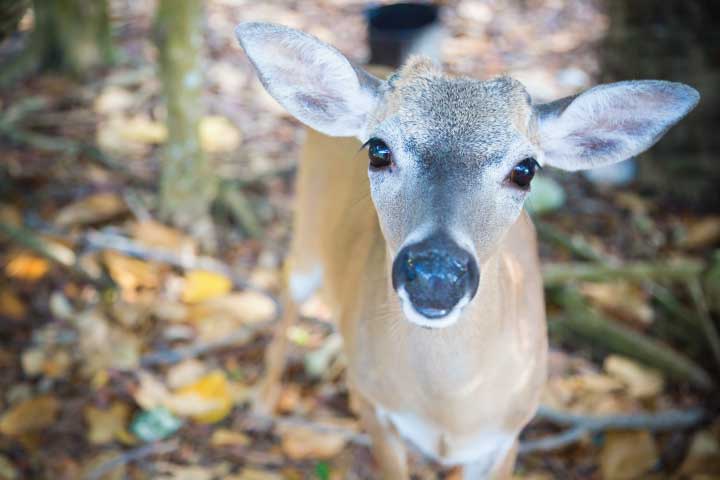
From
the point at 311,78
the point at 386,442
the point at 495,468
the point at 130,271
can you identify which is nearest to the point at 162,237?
the point at 130,271

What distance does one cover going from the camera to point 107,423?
404cm

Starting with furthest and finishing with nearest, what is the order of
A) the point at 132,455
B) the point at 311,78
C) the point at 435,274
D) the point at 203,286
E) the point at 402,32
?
the point at 402,32, the point at 203,286, the point at 132,455, the point at 311,78, the point at 435,274

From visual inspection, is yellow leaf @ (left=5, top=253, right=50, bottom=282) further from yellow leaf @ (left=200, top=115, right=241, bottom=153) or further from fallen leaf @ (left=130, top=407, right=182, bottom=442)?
yellow leaf @ (left=200, top=115, right=241, bottom=153)

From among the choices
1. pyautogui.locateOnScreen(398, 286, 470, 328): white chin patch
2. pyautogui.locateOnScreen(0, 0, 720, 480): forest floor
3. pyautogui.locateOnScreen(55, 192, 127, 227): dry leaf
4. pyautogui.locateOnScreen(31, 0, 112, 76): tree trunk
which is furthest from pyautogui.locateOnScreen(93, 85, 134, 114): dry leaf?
pyautogui.locateOnScreen(398, 286, 470, 328): white chin patch

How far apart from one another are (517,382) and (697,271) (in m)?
1.74

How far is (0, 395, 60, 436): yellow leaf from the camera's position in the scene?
153 inches

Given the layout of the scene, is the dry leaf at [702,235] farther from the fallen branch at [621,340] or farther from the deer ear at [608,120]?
the deer ear at [608,120]

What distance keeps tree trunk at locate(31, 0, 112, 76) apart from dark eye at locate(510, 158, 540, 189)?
15.4 ft

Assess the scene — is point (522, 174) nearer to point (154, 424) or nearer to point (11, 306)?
→ point (154, 424)

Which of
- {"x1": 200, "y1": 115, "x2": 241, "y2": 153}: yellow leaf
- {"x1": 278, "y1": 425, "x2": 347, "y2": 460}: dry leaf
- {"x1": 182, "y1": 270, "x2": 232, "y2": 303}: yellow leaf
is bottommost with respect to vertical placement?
{"x1": 278, "y1": 425, "x2": 347, "y2": 460}: dry leaf

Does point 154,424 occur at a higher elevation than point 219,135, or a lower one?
lower

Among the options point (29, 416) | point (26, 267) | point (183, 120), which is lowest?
point (29, 416)

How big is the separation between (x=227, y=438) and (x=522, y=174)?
7.11 feet

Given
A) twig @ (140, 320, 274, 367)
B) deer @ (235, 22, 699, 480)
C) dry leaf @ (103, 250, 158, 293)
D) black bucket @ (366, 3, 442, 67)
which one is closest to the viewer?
deer @ (235, 22, 699, 480)
